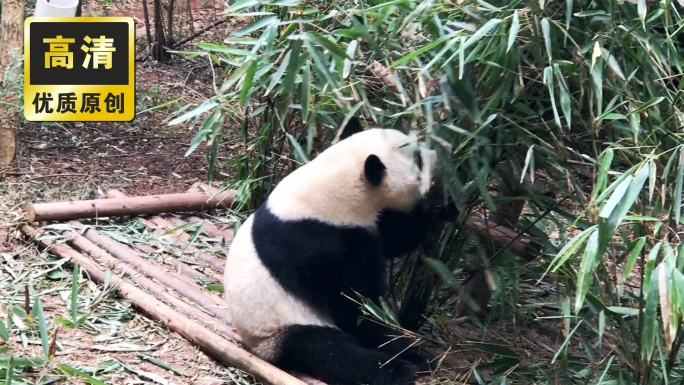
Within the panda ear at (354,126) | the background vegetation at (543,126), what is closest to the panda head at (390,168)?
the background vegetation at (543,126)

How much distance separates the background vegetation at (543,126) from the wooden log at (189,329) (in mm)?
476

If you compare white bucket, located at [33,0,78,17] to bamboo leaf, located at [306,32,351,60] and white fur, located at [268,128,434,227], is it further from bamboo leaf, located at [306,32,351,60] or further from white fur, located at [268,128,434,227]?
bamboo leaf, located at [306,32,351,60]

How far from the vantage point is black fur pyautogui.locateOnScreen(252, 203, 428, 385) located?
285 centimetres

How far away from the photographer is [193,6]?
915cm

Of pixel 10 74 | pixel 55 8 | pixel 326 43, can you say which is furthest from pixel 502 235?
pixel 55 8

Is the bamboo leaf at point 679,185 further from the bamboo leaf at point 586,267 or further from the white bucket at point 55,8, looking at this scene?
the white bucket at point 55,8

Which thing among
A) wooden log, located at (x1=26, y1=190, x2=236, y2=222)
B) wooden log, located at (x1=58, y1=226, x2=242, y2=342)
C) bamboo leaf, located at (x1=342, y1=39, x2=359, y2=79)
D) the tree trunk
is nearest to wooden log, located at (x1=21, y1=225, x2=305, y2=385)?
wooden log, located at (x1=58, y1=226, x2=242, y2=342)

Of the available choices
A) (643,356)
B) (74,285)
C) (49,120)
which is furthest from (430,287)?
(49,120)

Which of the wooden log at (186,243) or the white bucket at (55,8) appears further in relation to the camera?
the white bucket at (55,8)

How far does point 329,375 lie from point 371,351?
0.18 metres

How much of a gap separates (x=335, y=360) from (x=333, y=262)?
35 cm

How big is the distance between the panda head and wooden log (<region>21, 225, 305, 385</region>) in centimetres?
75

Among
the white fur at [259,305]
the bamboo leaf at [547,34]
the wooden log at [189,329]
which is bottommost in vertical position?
the wooden log at [189,329]

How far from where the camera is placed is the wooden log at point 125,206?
423cm
